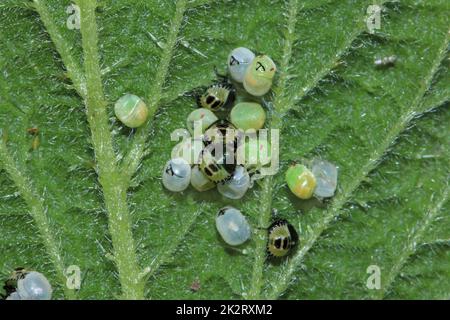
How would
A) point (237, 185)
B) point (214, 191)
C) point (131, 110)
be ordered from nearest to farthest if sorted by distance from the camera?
point (131, 110) → point (237, 185) → point (214, 191)

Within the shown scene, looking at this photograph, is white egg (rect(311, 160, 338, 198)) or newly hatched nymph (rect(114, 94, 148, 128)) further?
white egg (rect(311, 160, 338, 198))

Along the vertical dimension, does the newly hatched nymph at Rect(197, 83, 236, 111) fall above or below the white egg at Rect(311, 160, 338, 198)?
above

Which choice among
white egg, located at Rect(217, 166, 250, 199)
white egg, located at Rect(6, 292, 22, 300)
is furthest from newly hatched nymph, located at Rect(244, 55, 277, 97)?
white egg, located at Rect(6, 292, 22, 300)

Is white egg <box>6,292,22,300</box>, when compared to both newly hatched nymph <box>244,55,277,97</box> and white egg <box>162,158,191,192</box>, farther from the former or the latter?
newly hatched nymph <box>244,55,277,97</box>

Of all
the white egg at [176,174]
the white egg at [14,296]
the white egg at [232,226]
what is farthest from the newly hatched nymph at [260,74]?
the white egg at [14,296]

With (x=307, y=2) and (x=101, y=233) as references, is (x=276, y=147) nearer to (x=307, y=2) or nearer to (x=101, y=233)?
(x=307, y=2)

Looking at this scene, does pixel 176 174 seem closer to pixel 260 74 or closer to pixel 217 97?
pixel 217 97

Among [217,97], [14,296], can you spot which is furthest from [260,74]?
[14,296]

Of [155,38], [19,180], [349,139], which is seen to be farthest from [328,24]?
[19,180]
